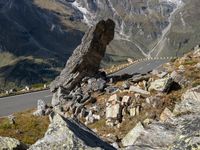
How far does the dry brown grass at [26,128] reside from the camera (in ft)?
83.4

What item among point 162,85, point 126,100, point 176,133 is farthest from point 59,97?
point 176,133

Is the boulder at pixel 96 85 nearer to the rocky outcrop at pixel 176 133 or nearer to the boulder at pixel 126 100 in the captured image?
the boulder at pixel 126 100

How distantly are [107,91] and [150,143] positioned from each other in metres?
21.9

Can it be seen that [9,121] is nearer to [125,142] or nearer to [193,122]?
[125,142]

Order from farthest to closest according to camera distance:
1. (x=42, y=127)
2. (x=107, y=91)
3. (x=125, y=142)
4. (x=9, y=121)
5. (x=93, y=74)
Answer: (x=93, y=74)
(x=107, y=91)
(x=9, y=121)
(x=42, y=127)
(x=125, y=142)

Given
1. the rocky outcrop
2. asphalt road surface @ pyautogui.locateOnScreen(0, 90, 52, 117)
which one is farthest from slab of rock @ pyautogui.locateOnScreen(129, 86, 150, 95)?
the rocky outcrop

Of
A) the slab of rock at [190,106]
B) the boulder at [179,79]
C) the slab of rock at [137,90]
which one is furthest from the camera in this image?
the boulder at [179,79]

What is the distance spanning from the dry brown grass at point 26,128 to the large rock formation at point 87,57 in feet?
23.3

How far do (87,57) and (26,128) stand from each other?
48.5 ft

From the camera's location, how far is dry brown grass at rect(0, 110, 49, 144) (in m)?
25.4

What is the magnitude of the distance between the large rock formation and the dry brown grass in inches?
280

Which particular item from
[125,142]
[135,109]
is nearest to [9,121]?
[135,109]

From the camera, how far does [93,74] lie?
132 feet

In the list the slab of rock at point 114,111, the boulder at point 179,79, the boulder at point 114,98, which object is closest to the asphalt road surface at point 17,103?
the boulder at point 114,98
